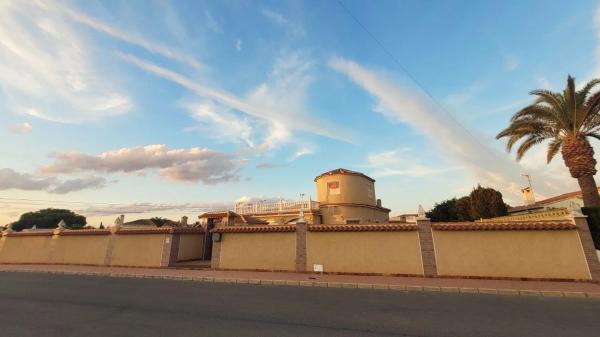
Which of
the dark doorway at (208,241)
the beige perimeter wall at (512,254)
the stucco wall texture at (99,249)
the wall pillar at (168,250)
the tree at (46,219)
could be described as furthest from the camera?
the tree at (46,219)

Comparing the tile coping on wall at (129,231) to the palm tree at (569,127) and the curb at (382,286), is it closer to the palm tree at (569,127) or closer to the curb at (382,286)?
the curb at (382,286)

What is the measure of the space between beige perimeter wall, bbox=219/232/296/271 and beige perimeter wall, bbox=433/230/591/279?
7.83 m

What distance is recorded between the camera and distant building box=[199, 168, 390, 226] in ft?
86.5

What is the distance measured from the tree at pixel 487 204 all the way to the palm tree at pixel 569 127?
11516mm

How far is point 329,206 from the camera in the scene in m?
27.4

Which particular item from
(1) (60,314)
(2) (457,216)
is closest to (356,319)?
(1) (60,314)

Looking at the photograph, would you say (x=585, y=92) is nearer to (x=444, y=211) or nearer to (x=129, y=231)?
(x=444, y=211)

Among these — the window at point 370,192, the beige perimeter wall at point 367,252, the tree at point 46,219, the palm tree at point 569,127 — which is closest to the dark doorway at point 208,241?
the beige perimeter wall at point 367,252

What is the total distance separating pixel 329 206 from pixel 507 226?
1602cm

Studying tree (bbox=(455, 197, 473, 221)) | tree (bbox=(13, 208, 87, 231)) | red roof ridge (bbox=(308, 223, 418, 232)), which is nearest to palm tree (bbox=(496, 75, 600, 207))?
red roof ridge (bbox=(308, 223, 418, 232))

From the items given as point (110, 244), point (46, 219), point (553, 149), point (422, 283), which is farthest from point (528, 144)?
point (46, 219)

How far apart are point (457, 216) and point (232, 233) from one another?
26.5 metres

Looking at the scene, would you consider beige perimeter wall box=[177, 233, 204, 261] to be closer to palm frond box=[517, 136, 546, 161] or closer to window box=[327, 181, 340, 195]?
window box=[327, 181, 340, 195]

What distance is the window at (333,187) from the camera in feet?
93.1
